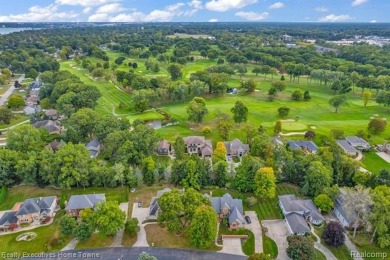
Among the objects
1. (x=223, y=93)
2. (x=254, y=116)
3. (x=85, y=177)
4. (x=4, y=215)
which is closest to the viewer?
(x=4, y=215)

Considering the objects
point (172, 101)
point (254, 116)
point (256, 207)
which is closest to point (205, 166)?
point (256, 207)

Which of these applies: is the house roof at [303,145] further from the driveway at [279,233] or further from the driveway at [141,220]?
the driveway at [141,220]

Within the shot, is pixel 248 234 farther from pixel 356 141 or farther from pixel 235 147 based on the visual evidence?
pixel 356 141

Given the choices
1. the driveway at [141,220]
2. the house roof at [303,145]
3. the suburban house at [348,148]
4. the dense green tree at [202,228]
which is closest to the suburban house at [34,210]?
the driveway at [141,220]

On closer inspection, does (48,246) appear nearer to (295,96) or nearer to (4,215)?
(4,215)

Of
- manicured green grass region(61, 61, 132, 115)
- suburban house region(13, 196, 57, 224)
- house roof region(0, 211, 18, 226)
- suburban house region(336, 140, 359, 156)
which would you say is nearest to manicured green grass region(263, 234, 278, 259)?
suburban house region(13, 196, 57, 224)
